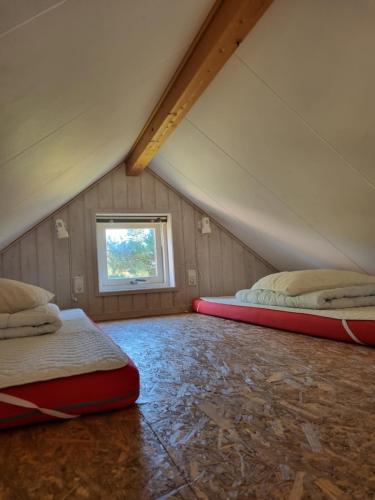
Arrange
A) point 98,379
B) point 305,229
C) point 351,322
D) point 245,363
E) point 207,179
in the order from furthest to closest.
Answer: point 207,179 < point 305,229 < point 351,322 < point 245,363 < point 98,379

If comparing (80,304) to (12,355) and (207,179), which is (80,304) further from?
(12,355)

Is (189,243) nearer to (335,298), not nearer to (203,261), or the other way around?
(203,261)

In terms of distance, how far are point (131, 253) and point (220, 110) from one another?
1.85 m

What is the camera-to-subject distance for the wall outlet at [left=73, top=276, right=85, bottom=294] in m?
3.18

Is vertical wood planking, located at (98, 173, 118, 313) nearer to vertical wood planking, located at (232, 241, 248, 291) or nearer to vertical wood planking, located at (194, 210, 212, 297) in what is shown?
vertical wood planking, located at (194, 210, 212, 297)

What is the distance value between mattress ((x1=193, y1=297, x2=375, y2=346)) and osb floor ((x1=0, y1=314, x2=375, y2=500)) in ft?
0.94

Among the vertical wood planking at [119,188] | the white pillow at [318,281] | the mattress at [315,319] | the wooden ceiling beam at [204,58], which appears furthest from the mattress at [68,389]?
the vertical wood planking at [119,188]

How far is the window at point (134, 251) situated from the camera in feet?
11.3

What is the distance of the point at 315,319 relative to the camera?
1984 millimetres

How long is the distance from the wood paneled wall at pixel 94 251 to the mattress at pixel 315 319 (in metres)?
0.75

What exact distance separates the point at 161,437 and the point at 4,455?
0.35m

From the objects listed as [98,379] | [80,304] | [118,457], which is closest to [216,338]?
[98,379]

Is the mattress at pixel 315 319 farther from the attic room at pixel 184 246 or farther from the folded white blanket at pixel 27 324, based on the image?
the folded white blanket at pixel 27 324

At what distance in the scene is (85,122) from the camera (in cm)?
174
